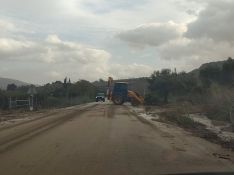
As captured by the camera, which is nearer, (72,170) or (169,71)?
(72,170)

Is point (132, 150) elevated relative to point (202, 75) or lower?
lower

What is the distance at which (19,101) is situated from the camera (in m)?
51.3

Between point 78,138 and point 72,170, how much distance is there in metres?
7.05

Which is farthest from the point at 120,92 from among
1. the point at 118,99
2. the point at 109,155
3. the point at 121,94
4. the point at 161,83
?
the point at 109,155

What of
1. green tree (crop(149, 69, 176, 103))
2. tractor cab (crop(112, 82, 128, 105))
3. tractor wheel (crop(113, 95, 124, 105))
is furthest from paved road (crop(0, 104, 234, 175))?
green tree (crop(149, 69, 176, 103))

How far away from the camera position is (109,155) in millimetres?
13359

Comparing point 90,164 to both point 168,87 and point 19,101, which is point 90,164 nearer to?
point 19,101

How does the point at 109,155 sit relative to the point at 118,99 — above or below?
below

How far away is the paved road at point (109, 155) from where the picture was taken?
1107 centimetres

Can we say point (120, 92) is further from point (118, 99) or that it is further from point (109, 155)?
point (109, 155)

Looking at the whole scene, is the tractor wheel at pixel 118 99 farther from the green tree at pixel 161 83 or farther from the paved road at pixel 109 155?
the paved road at pixel 109 155

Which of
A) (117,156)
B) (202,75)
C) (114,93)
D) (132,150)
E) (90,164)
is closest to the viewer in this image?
(90,164)

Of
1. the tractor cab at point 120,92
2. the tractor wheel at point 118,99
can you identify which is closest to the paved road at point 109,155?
the tractor cab at point 120,92

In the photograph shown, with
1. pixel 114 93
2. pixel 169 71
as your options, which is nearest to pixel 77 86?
pixel 169 71
